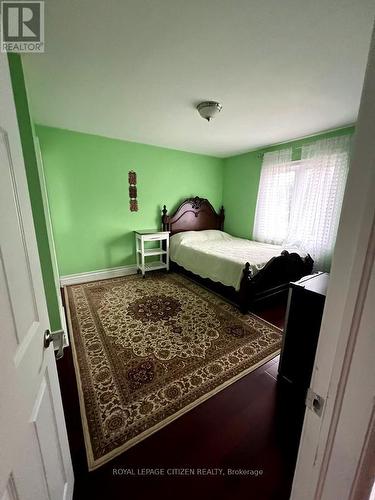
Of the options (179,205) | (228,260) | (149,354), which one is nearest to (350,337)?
(149,354)

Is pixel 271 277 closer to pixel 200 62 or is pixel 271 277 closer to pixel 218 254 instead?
pixel 218 254

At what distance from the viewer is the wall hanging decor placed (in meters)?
3.58

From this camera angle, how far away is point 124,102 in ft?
7.16

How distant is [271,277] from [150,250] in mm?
2170

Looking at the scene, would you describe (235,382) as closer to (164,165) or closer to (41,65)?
(41,65)

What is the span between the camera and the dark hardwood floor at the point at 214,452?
1.02 metres

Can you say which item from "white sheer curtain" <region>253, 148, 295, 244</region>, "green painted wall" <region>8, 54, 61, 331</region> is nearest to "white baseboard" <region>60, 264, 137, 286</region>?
"green painted wall" <region>8, 54, 61, 331</region>

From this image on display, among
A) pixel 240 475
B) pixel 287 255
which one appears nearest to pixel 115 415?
pixel 240 475

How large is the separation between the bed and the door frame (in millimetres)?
1944

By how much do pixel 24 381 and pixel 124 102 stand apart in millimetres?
2509

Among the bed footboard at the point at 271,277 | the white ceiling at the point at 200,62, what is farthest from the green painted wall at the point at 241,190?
the bed footboard at the point at 271,277

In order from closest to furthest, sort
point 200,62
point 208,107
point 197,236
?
point 200,62 → point 208,107 → point 197,236

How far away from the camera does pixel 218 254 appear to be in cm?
299

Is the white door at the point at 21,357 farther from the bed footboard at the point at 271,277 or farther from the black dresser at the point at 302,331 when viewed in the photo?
the bed footboard at the point at 271,277
